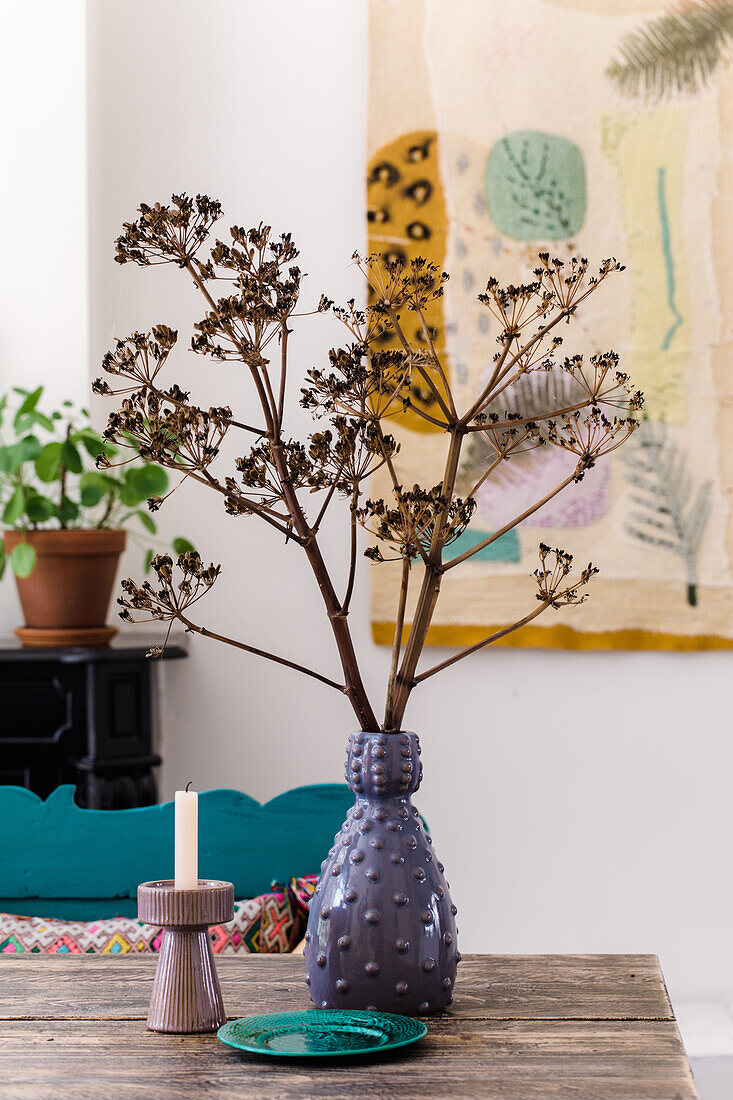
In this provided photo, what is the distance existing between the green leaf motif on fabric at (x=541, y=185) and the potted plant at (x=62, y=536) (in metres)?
0.86

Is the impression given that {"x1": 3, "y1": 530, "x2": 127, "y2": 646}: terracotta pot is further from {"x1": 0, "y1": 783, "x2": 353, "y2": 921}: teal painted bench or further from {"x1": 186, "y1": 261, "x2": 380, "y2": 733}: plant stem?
{"x1": 186, "y1": 261, "x2": 380, "y2": 733}: plant stem

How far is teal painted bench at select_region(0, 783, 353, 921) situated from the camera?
1595 mm

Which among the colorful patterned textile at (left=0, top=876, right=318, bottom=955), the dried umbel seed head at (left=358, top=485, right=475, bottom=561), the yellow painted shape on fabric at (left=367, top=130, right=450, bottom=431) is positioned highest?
the yellow painted shape on fabric at (left=367, top=130, right=450, bottom=431)

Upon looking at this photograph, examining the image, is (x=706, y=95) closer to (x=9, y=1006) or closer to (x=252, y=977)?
(x=252, y=977)

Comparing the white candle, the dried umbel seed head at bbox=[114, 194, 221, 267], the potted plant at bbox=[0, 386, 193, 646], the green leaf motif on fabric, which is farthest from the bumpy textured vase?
the green leaf motif on fabric

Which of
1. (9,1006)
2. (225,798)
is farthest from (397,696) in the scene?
(225,798)

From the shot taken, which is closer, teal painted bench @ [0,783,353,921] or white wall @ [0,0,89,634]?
teal painted bench @ [0,783,353,921]

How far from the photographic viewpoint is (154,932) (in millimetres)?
1395

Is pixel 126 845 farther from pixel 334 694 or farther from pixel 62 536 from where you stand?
pixel 334 694

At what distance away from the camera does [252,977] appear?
1065mm

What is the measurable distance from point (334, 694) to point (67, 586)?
1.89 feet

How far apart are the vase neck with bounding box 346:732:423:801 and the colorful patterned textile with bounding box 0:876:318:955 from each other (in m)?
0.54

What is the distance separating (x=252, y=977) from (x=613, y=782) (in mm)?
1222

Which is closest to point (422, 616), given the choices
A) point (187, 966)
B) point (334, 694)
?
point (187, 966)
